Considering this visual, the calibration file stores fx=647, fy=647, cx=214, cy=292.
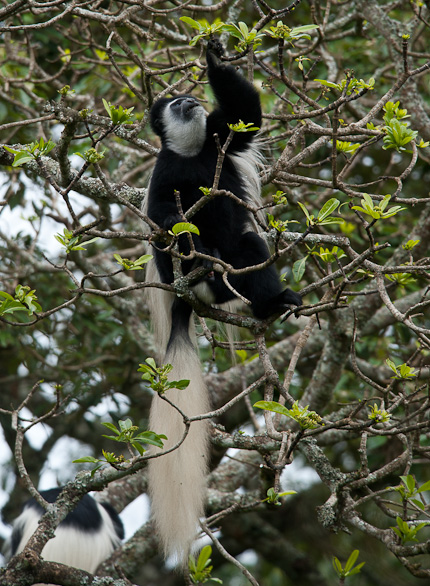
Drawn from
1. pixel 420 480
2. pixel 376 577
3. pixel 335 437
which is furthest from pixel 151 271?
pixel 376 577

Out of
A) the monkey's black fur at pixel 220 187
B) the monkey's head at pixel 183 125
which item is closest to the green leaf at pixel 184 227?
the monkey's black fur at pixel 220 187

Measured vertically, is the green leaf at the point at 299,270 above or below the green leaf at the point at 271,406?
above

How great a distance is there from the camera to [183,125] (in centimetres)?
243

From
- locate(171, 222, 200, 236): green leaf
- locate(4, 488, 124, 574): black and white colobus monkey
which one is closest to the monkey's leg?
locate(171, 222, 200, 236): green leaf

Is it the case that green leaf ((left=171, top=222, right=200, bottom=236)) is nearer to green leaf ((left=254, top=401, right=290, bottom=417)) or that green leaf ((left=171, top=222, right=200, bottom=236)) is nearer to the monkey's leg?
green leaf ((left=254, top=401, right=290, bottom=417))

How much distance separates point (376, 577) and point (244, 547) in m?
0.87

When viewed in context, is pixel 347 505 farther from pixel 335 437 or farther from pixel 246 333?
pixel 246 333

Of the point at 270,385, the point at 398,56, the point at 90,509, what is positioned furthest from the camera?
the point at 90,509

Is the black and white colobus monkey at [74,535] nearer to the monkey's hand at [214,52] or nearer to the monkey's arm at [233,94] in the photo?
the monkey's arm at [233,94]

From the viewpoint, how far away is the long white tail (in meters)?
1.98

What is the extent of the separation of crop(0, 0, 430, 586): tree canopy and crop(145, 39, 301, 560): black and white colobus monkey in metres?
0.08

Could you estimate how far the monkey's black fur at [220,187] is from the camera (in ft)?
7.28

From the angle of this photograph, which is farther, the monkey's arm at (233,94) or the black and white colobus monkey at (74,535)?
the black and white colobus monkey at (74,535)

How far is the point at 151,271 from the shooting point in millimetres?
2682
